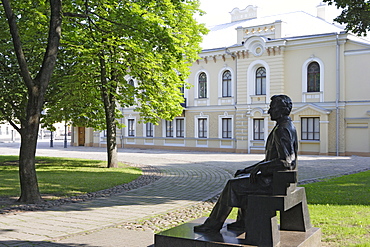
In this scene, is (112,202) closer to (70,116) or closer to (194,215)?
(194,215)

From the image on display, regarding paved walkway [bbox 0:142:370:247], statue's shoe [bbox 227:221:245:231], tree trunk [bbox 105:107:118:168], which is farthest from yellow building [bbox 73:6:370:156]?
statue's shoe [bbox 227:221:245:231]

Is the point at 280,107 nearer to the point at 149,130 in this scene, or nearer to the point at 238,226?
the point at 238,226

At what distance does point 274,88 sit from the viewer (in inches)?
1171

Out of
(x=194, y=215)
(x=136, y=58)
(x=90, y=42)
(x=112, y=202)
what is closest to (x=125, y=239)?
(x=194, y=215)

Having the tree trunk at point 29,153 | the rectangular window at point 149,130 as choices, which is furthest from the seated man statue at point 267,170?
the rectangular window at point 149,130

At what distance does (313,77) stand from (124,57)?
17.2 metres

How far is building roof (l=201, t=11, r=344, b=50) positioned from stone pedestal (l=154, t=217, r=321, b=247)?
26.3 m

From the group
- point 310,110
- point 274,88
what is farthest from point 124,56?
point 274,88

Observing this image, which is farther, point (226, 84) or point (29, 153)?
point (226, 84)

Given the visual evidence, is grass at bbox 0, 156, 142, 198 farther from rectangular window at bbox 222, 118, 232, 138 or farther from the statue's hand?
rectangular window at bbox 222, 118, 232, 138

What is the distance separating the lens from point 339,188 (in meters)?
11.2

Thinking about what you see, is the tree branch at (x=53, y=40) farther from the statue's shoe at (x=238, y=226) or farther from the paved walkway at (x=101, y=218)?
the statue's shoe at (x=238, y=226)

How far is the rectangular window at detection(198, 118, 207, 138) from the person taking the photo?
34.2m

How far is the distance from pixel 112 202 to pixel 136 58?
21.2 feet
